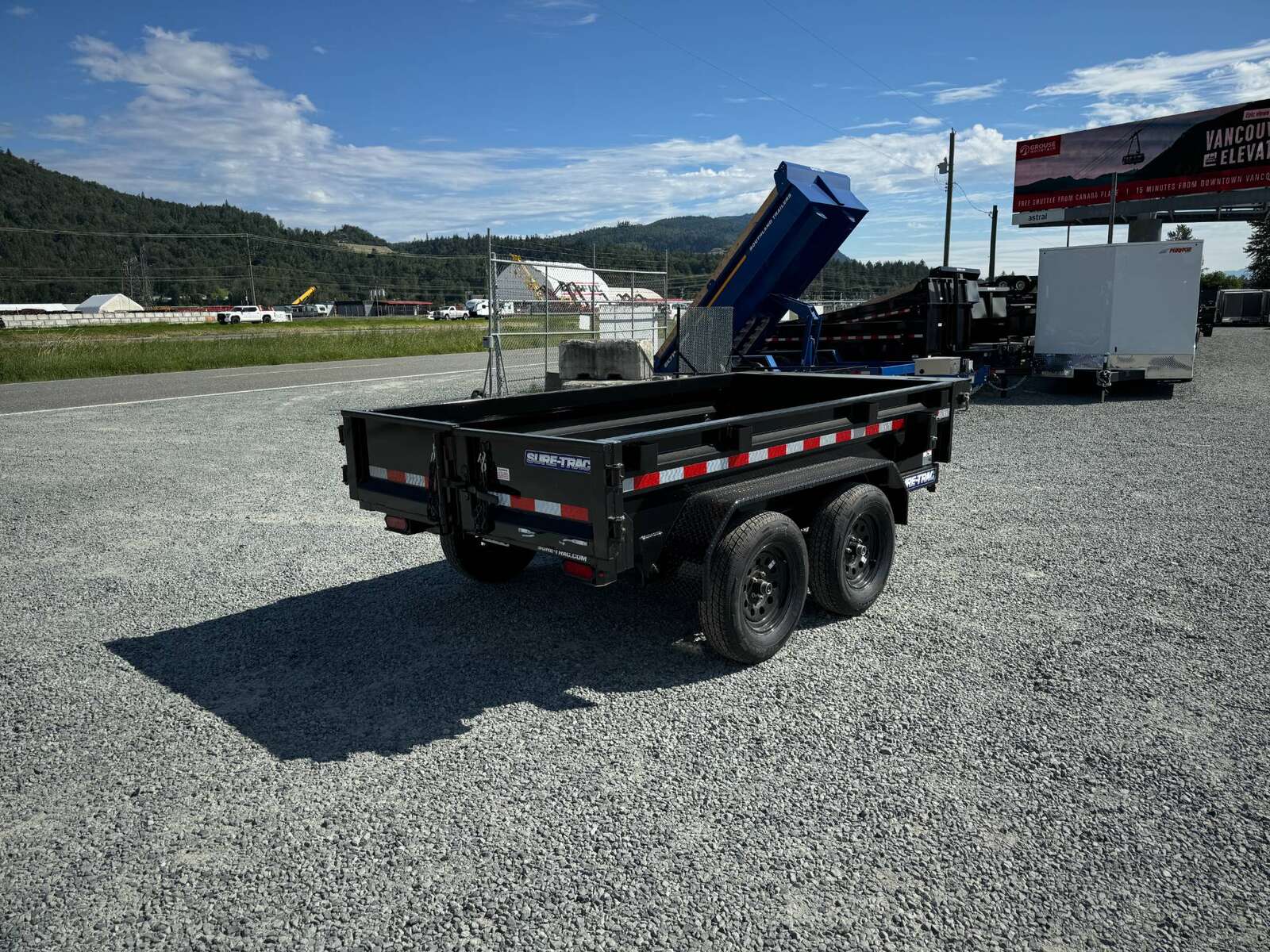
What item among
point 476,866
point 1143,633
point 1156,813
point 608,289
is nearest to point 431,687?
point 476,866

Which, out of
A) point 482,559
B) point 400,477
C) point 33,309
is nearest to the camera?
point 400,477

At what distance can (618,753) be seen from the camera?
3961 millimetres

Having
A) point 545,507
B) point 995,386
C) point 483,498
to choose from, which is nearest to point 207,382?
point 995,386

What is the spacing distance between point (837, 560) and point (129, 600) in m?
4.73

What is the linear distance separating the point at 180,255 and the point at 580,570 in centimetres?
17863

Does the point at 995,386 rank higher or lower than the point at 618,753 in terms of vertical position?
higher

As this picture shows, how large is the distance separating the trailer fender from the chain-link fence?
421 inches

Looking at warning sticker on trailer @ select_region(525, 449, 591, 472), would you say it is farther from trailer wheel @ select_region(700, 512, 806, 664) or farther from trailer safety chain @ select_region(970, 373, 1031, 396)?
trailer safety chain @ select_region(970, 373, 1031, 396)

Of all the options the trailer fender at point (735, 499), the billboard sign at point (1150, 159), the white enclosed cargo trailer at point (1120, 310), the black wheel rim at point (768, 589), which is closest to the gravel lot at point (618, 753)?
the black wheel rim at point (768, 589)

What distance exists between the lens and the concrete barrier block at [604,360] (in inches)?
616

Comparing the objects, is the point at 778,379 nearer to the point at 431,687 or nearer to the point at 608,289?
the point at 431,687

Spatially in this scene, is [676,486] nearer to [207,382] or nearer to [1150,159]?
[207,382]

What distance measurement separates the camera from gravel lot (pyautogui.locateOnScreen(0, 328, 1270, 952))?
9.66 feet

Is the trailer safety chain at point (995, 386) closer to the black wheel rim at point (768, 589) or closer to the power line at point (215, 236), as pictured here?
the black wheel rim at point (768, 589)
